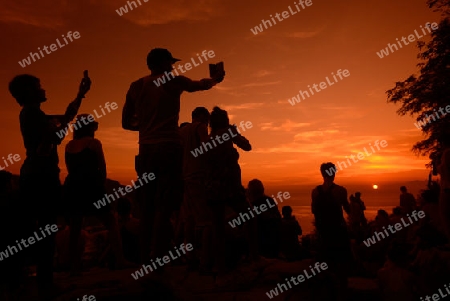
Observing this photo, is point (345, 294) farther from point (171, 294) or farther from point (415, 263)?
point (171, 294)

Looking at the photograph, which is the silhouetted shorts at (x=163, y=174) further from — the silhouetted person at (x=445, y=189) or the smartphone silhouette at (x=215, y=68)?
the silhouetted person at (x=445, y=189)

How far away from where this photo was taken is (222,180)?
168 inches

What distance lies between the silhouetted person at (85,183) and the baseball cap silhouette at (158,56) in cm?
145

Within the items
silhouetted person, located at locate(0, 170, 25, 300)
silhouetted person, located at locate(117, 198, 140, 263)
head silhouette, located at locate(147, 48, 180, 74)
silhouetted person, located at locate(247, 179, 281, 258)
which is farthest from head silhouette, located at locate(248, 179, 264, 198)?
silhouetted person, located at locate(0, 170, 25, 300)

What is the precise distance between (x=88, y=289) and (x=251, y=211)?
82.4 inches

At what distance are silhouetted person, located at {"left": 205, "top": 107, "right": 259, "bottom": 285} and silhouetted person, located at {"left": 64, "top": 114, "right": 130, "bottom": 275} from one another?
1343 mm

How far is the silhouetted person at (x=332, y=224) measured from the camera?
17.0 ft

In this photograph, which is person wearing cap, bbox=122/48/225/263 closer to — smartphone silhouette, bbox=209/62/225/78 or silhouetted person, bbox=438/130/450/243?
smartphone silhouette, bbox=209/62/225/78

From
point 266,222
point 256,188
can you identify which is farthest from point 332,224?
point 256,188

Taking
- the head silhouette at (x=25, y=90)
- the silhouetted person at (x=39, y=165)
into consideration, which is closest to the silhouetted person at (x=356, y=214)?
the silhouetted person at (x=39, y=165)

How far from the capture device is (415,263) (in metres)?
4.83

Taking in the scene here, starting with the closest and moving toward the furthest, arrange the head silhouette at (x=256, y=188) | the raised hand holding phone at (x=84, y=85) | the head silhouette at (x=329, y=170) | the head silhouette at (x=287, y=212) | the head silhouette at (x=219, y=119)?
1. the raised hand holding phone at (x=84, y=85)
2. the head silhouette at (x=219, y=119)
3. the head silhouette at (x=329, y=170)
4. the head silhouette at (x=256, y=188)
5. the head silhouette at (x=287, y=212)

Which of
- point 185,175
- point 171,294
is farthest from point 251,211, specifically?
point 171,294

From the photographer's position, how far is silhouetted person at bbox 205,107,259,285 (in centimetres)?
416
